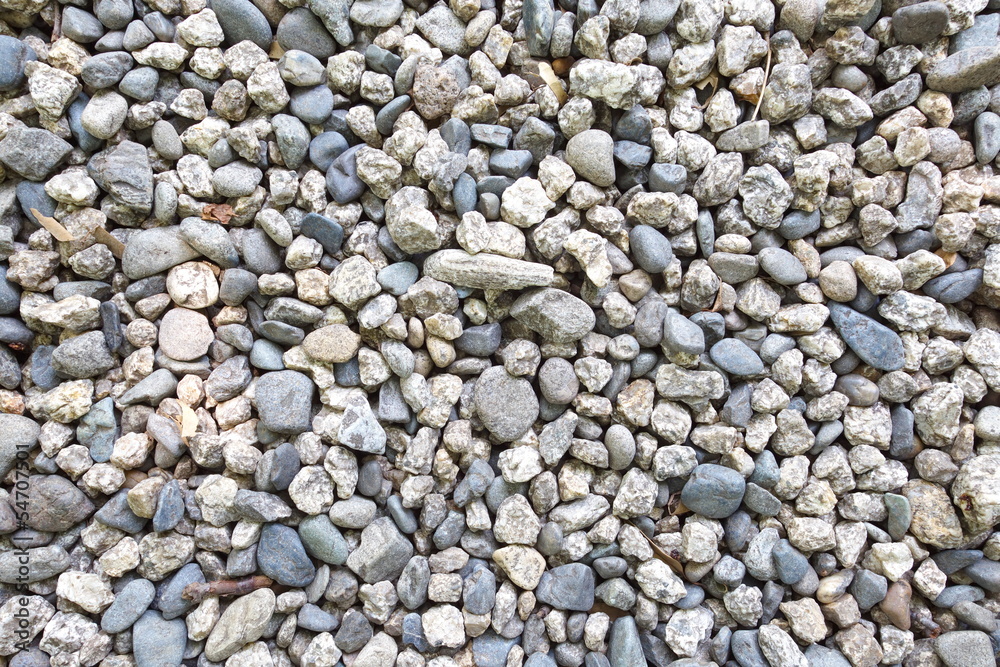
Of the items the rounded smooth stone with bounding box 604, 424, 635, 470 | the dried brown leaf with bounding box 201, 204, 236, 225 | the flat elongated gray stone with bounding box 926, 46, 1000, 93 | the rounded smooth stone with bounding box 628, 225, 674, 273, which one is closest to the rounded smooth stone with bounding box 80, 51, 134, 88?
the dried brown leaf with bounding box 201, 204, 236, 225

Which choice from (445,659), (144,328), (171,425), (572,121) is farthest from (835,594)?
(144,328)

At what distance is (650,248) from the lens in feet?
3.85

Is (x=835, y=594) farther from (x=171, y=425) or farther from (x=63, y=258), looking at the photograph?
(x=63, y=258)

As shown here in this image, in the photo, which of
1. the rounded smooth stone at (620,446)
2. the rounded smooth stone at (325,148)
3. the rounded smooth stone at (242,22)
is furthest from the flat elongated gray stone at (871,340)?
the rounded smooth stone at (242,22)

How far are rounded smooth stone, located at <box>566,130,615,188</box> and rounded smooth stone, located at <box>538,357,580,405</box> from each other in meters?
0.38

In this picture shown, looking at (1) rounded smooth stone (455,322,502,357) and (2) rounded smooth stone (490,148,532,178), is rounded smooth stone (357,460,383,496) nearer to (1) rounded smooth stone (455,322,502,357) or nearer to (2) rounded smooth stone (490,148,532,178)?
(1) rounded smooth stone (455,322,502,357)

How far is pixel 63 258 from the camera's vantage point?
1187 mm

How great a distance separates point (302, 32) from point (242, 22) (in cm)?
12

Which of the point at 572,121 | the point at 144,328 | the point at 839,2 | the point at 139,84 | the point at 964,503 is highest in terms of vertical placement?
the point at 839,2

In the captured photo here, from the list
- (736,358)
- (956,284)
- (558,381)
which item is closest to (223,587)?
(558,381)

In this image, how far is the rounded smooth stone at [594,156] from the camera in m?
1.18

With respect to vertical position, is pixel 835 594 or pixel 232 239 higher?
pixel 232 239

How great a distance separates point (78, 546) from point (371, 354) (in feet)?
2.27

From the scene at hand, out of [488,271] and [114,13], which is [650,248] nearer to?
[488,271]
